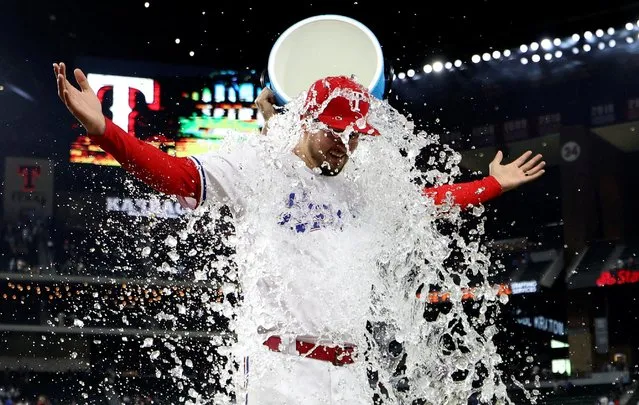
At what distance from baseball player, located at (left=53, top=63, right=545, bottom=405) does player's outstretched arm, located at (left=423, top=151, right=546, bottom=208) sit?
532 mm

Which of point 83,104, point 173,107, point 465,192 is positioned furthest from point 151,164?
point 173,107

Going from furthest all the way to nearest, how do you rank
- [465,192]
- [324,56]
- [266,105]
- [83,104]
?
[324,56], [465,192], [266,105], [83,104]

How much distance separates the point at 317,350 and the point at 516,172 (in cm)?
119

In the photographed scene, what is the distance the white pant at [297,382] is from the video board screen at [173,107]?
24.8 feet

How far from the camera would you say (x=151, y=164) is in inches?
89.7

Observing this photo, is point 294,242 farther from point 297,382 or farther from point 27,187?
point 27,187

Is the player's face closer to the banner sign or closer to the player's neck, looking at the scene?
the player's neck

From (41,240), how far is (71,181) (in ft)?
2.82

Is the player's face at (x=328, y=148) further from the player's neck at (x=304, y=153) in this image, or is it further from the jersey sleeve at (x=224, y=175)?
the jersey sleeve at (x=224, y=175)

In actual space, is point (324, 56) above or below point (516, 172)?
above

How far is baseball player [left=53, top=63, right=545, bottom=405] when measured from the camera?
2.38 meters

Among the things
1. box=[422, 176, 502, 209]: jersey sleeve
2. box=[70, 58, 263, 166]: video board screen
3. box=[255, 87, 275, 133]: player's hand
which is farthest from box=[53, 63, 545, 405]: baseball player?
box=[70, 58, 263, 166]: video board screen

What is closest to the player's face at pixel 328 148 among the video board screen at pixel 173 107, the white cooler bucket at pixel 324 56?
the white cooler bucket at pixel 324 56

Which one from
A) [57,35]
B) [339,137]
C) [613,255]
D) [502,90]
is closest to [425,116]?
[502,90]
